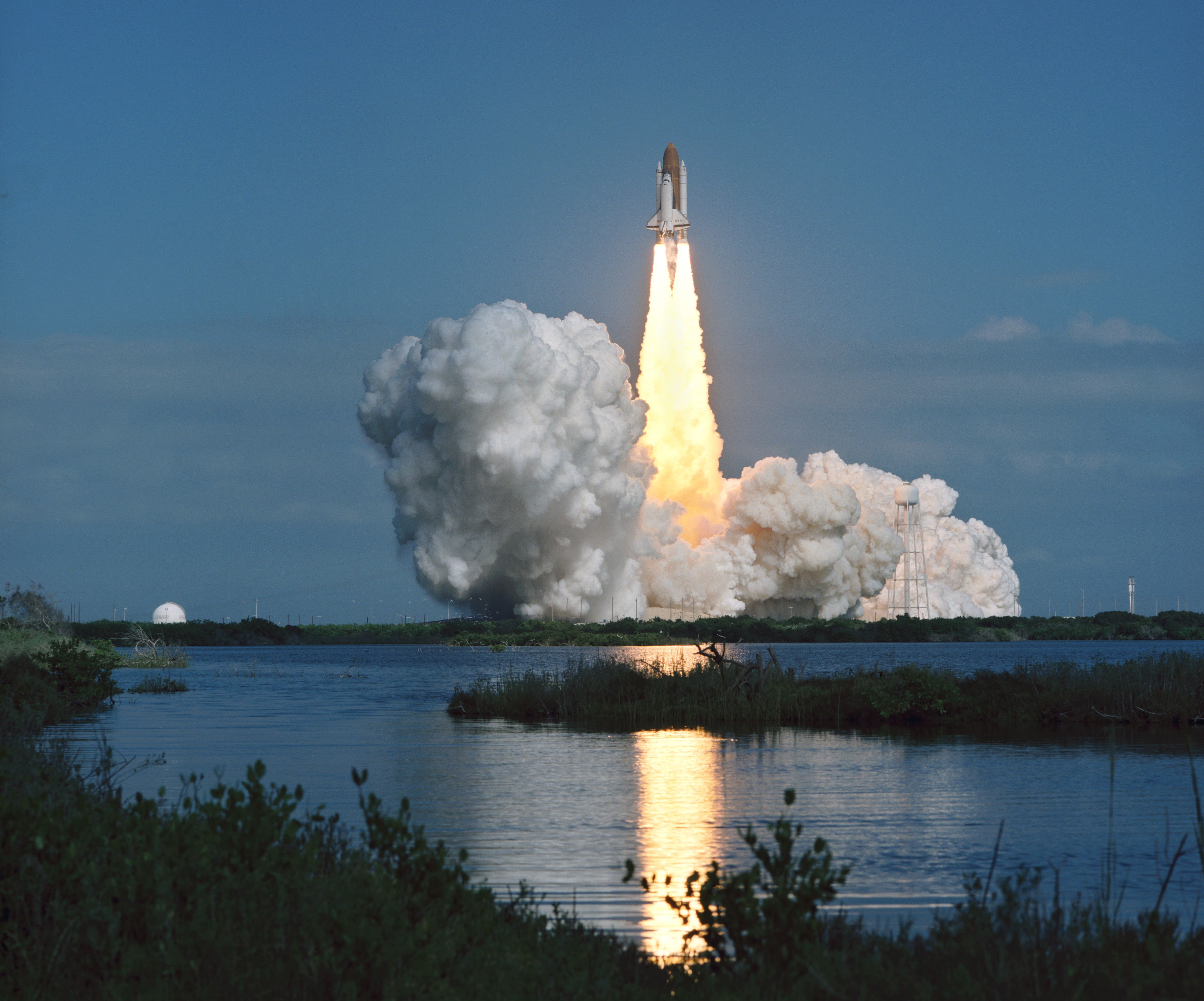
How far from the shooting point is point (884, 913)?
11.4 metres

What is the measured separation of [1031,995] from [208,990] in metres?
4.06

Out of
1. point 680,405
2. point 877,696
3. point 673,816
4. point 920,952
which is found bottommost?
point 673,816

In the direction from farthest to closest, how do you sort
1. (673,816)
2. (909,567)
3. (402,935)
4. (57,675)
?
(909,567), (57,675), (673,816), (402,935)

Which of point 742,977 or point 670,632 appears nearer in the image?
point 742,977

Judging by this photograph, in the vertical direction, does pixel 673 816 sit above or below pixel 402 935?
below

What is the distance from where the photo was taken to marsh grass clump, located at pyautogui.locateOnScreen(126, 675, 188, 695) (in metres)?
47.0

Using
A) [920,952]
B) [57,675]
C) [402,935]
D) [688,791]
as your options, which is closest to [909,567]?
[57,675]

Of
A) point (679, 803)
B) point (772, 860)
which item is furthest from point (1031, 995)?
point (679, 803)

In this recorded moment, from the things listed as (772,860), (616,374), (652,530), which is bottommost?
(772,860)

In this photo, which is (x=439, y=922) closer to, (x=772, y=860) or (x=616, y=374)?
(x=772, y=860)

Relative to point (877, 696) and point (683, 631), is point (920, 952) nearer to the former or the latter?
point (877, 696)

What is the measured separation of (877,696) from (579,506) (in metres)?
45.0

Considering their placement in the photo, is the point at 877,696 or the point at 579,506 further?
the point at 579,506

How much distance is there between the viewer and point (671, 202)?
84.2 metres
